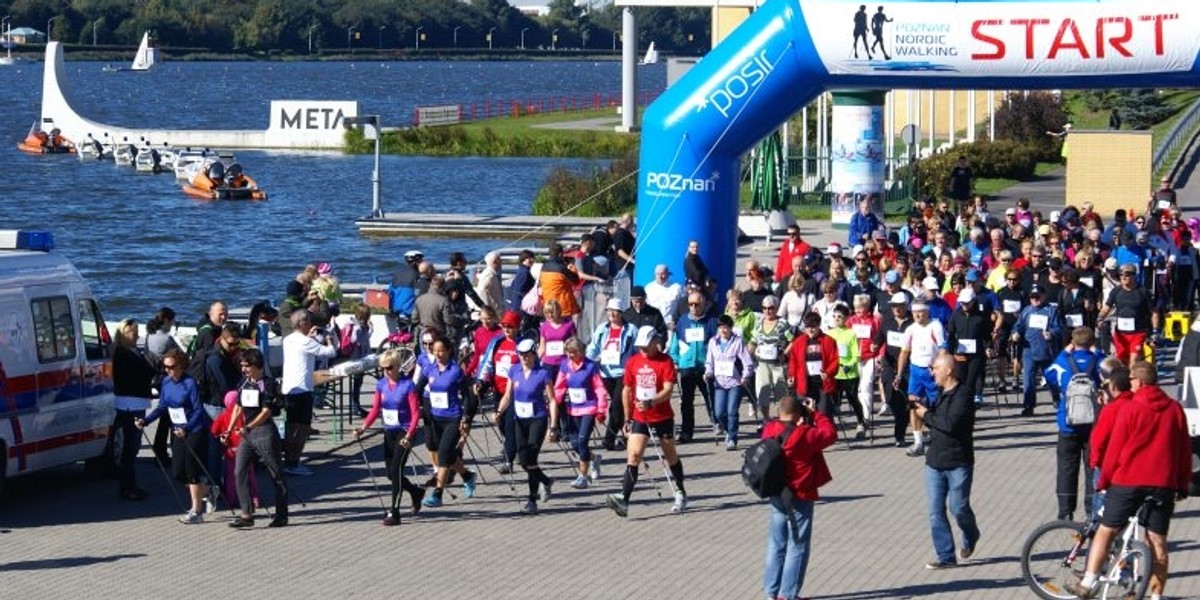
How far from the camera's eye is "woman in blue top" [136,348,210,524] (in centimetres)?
1692

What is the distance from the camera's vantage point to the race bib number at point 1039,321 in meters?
21.8

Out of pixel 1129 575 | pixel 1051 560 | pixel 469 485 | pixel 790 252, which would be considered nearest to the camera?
pixel 1129 575

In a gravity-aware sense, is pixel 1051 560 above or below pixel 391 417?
below

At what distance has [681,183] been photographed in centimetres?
2481

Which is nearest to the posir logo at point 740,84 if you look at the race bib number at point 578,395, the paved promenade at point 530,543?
the paved promenade at point 530,543

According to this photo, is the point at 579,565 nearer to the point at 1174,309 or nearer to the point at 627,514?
the point at 627,514

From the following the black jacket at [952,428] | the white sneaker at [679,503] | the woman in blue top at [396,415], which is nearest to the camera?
the black jacket at [952,428]

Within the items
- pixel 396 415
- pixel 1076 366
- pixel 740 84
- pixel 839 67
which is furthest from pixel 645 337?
pixel 839 67

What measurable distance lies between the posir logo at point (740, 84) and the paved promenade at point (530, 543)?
217 inches

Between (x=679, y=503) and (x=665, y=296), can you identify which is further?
(x=665, y=296)

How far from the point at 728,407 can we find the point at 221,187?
164 feet

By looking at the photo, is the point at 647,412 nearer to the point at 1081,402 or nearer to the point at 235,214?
the point at 1081,402

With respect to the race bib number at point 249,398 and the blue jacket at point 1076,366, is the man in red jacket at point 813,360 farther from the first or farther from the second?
the race bib number at point 249,398

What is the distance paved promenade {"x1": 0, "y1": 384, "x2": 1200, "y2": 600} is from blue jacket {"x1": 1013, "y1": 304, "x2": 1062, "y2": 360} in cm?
235
